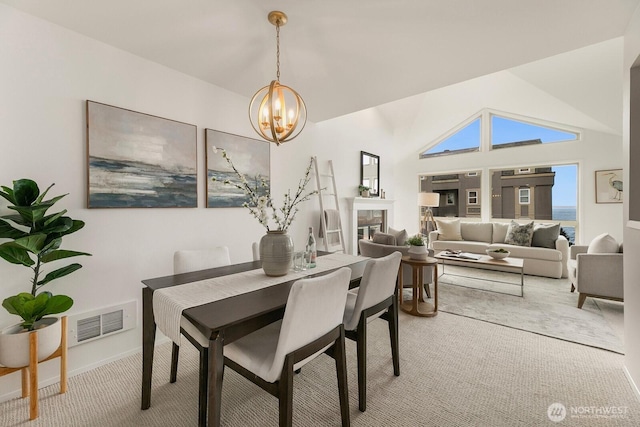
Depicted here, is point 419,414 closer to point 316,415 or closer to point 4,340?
point 316,415

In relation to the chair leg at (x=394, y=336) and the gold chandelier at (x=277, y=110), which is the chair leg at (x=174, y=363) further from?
the gold chandelier at (x=277, y=110)

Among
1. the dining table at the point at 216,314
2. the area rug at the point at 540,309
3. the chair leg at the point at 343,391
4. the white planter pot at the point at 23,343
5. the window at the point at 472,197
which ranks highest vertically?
the window at the point at 472,197

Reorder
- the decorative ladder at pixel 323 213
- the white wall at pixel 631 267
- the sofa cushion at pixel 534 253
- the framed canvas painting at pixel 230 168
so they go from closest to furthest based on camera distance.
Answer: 1. the white wall at pixel 631 267
2. the framed canvas painting at pixel 230 168
3. the decorative ladder at pixel 323 213
4. the sofa cushion at pixel 534 253

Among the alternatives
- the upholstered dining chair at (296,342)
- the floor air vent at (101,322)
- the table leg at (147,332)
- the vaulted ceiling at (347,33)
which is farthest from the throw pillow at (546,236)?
the floor air vent at (101,322)

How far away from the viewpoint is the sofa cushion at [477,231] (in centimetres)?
527

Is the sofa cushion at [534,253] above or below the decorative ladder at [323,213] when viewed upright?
below

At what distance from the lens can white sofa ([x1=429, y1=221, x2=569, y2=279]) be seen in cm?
427

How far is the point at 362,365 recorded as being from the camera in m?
1.63

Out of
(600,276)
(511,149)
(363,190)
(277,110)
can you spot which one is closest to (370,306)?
(277,110)

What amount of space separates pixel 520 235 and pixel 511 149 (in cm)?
→ 194

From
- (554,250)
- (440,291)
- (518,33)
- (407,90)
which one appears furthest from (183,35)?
(554,250)

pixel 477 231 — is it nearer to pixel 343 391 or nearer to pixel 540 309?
pixel 540 309

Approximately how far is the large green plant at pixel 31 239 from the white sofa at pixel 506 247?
5454 millimetres

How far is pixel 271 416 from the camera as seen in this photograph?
156 cm
